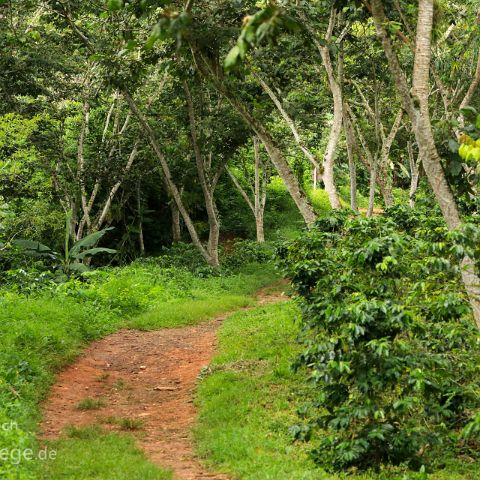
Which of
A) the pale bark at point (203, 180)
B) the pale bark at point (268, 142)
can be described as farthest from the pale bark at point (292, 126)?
the pale bark at point (203, 180)

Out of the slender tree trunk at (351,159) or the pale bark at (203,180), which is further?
the pale bark at (203,180)

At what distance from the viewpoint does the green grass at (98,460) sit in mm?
6637

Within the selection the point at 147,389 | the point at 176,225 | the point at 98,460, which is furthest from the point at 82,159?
the point at 98,460

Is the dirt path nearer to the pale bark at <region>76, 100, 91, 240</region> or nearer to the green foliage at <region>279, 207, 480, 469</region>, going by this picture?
the green foliage at <region>279, 207, 480, 469</region>

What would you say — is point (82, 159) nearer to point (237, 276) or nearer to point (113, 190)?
point (113, 190)

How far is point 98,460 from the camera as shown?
23.2 feet

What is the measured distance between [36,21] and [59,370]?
11517 mm

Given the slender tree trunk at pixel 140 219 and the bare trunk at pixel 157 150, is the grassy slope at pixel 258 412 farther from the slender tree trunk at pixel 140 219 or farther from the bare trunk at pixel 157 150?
the slender tree trunk at pixel 140 219

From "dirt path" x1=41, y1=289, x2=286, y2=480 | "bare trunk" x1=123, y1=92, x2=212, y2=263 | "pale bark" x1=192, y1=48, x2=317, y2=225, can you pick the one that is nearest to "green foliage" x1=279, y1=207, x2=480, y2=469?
"dirt path" x1=41, y1=289, x2=286, y2=480

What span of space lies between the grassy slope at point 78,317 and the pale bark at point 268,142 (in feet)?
14.5

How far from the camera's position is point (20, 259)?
55.1 feet

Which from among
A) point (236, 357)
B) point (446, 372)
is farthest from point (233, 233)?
point (446, 372)

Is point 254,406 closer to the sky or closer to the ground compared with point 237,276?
closer to the sky

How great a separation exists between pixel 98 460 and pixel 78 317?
6193 millimetres
